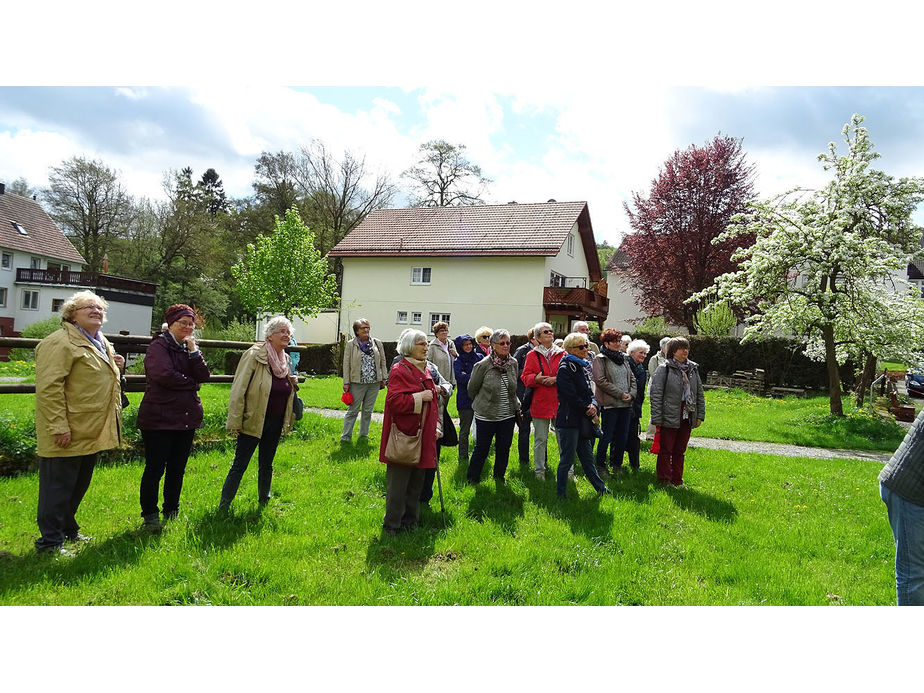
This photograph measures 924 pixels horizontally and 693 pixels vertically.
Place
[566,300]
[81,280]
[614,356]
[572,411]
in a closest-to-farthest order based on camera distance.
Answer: [572,411] → [614,356] → [566,300] → [81,280]

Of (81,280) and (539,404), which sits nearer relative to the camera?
(539,404)

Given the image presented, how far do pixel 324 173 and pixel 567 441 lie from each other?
138 ft

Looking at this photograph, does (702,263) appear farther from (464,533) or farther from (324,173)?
(464,533)

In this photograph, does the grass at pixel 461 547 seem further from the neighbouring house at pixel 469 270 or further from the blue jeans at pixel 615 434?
the neighbouring house at pixel 469 270

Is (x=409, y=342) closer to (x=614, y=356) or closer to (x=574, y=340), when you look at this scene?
(x=574, y=340)

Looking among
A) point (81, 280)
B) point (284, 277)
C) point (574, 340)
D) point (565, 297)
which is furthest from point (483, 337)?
point (81, 280)

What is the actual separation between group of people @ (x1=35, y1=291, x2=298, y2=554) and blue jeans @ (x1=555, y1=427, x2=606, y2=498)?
118 inches

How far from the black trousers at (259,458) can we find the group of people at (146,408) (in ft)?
0.03

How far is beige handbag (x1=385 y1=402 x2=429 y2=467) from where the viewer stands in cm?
514

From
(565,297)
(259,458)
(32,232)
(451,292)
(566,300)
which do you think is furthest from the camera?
(32,232)

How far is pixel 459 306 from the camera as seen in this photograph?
105 feet

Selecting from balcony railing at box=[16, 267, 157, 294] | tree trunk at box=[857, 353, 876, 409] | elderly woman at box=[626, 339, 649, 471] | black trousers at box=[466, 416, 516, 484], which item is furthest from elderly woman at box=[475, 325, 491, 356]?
balcony railing at box=[16, 267, 157, 294]

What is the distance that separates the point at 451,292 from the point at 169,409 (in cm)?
2739

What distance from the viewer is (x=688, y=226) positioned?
34.0m
